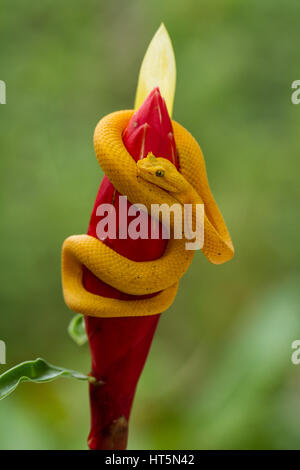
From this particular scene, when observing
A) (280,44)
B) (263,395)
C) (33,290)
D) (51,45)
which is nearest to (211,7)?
(280,44)

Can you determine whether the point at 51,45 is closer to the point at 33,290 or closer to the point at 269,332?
the point at 33,290

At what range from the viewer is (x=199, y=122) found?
1.14m

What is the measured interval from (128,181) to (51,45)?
90 cm

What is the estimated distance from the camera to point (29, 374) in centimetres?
40

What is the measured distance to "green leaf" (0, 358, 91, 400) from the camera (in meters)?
0.38

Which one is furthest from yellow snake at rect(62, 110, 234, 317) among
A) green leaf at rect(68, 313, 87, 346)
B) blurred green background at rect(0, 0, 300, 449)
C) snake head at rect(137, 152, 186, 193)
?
blurred green background at rect(0, 0, 300, 449)

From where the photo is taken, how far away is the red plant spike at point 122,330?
38 cm

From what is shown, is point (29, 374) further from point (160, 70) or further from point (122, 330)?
point (160, 70)

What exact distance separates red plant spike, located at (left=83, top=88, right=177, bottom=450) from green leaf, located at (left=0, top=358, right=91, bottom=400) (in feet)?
0.10

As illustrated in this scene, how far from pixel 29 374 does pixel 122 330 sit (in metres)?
0.08

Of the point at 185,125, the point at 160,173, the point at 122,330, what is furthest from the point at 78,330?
the point at 185,125

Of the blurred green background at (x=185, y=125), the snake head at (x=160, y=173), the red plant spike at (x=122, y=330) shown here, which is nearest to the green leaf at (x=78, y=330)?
the red plant spike at (x=122, y=330)

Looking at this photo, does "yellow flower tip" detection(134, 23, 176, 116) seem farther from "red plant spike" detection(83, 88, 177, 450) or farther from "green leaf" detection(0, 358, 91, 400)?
"green leaf" detection(0, 358, 91, 400)

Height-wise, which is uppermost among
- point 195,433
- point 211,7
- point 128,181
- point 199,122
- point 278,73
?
point 211,7
